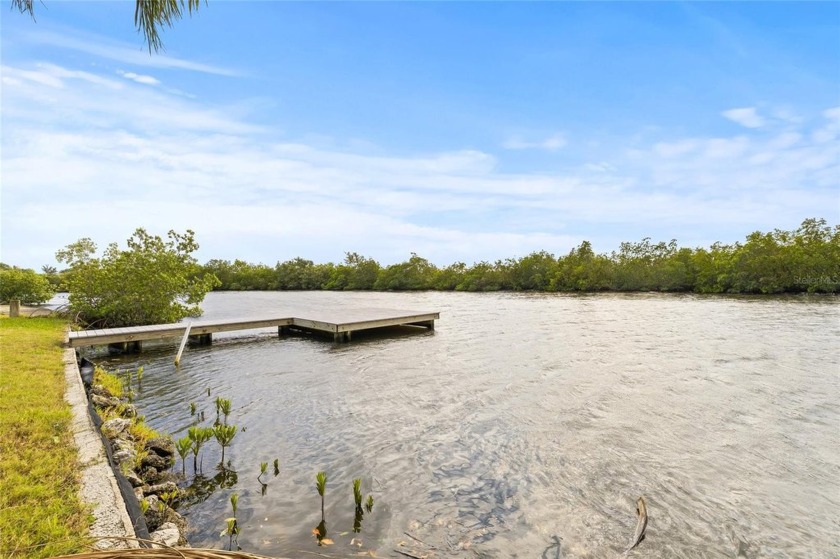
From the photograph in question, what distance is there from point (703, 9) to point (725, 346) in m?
8.79

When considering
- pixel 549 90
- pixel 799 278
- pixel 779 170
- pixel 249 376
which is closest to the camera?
pixel 249 376

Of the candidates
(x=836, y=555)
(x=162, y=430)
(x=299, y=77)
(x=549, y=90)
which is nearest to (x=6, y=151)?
(x=162, y=430)

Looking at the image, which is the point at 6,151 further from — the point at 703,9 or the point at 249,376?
the point at 703,9

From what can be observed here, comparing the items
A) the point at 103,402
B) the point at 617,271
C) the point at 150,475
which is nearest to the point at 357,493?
the point at 150,475

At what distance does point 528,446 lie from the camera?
546 cm

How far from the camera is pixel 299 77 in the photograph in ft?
46.5

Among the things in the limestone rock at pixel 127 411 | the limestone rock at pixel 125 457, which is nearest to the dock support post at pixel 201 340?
the limestone rock at pixel 127 411

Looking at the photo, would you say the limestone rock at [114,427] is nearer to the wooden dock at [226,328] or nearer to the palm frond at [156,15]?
the palm frond at [156,15]

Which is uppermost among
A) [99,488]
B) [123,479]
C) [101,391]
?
[99,488]

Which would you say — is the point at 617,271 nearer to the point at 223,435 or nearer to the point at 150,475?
the point at 223,435

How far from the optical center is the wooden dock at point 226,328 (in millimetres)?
10789

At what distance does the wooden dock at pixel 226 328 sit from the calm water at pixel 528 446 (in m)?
0.88

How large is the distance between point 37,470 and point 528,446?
4.93m

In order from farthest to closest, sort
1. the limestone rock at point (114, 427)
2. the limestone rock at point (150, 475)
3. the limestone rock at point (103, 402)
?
1. the limestone rock at point (103, 402)
2. the limestone rock at point (114, 427)
3. the limestone rock at point (150, 475)
